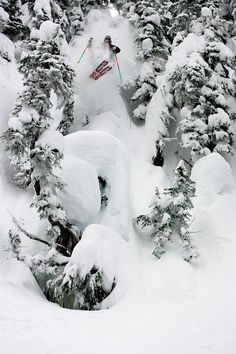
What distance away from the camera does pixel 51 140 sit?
11.7 meters

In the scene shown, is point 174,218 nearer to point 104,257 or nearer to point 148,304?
point 104,257

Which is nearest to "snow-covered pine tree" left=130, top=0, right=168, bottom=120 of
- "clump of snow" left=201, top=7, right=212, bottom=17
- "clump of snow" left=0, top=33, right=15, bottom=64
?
"clump of snow" left=201, top=7, right=212, bottom=17

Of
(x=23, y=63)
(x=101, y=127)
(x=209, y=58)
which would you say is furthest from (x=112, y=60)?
(x=23, y=63)

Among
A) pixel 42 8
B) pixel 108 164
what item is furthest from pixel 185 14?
pixel 108 164

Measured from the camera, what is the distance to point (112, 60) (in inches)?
1012

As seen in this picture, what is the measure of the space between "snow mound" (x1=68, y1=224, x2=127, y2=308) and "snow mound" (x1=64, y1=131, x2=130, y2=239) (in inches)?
58.7

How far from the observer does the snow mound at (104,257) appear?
35.9ft

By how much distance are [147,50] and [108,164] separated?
38.7ft

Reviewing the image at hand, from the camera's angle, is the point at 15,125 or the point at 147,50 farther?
the point at 147,50

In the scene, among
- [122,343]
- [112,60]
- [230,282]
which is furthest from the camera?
[112,60]

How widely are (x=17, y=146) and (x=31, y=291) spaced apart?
4.50 m

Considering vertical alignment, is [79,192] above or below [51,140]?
below

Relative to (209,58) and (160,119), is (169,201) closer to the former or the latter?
(160,119)

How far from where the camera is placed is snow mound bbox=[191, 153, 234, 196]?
54.6 ft
